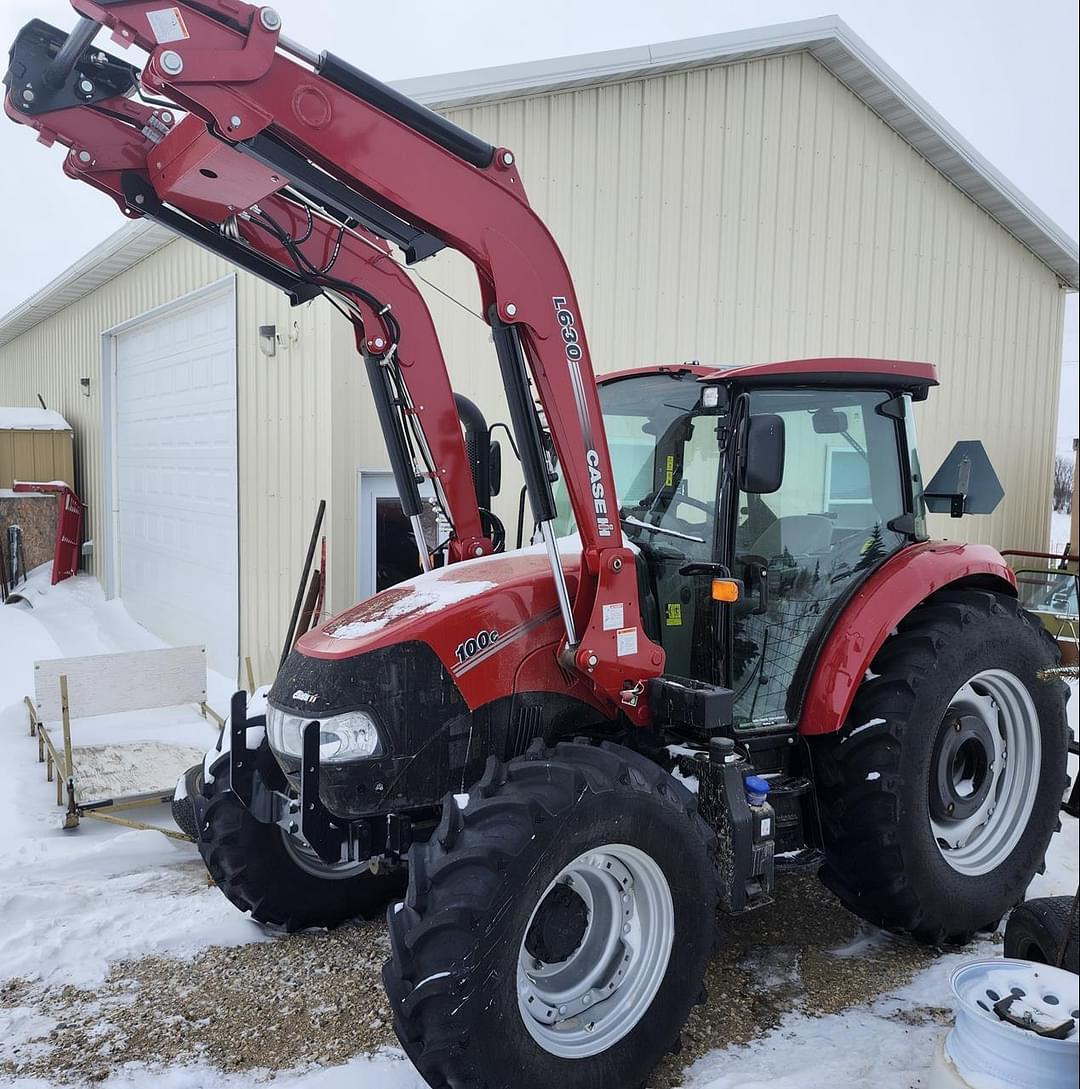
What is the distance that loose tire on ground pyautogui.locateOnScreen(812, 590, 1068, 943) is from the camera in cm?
358

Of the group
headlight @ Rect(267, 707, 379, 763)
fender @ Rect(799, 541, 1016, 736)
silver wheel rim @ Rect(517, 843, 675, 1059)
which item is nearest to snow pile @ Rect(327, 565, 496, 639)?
headlight @ Rect(267, 707, 379, 763)

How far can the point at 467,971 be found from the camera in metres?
2.55

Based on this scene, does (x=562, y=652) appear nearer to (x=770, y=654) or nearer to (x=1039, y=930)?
(x=770, y=654)

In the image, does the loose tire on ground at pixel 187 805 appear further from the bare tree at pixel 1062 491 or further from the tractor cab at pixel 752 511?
the bare tree at pixel 1062 491

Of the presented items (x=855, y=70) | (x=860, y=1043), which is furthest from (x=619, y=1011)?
(x=855, y=70)

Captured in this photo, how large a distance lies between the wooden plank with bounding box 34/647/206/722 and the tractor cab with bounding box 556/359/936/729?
3754 millimetres

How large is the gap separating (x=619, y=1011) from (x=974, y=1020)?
1.04m

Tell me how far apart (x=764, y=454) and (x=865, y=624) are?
0.89 m

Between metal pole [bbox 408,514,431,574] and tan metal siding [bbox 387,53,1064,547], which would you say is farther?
tan metal siding [bbox 387,53,1064,547]

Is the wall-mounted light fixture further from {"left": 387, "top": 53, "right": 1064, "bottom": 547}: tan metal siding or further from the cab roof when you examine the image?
the cab roof

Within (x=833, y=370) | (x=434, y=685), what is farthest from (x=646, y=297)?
(x=434, y=685)

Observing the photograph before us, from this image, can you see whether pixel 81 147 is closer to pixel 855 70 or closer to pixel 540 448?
pixel 540 448

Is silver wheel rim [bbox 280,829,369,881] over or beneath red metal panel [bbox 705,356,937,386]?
beneath

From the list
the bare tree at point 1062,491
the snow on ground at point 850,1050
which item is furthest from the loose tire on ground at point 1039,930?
the bare tree at point 1062,491
